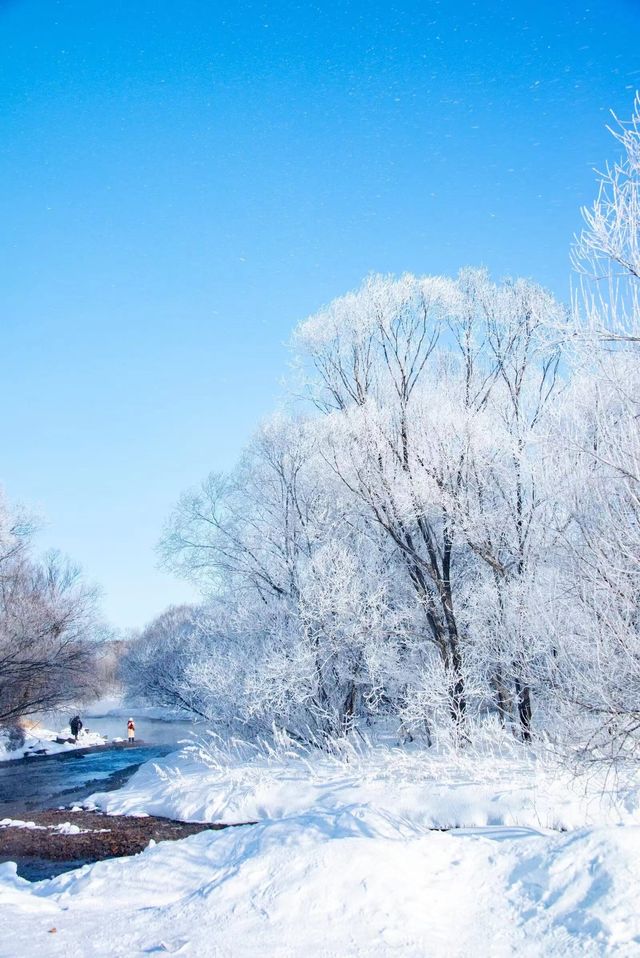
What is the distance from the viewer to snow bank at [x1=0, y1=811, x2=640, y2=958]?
5582 millimetres

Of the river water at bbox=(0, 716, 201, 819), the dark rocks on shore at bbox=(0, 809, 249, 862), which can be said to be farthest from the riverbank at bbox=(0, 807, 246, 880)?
the river water at bbox=(0, 716, 201, 819)

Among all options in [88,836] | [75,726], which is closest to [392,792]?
[88,836]

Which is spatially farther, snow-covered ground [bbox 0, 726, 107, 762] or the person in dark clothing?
the person in dark clothing

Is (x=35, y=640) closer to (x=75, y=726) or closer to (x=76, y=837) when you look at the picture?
(x=75, y=726)

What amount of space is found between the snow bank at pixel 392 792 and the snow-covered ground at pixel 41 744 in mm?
15393

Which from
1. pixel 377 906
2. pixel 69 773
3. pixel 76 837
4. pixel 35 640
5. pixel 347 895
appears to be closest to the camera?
pixel 377 906

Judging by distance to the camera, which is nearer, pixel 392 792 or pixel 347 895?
pixel 347 895

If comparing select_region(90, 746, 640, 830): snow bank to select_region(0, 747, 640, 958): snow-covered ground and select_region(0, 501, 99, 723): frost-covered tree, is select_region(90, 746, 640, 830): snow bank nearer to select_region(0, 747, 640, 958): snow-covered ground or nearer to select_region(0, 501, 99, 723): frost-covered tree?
select_region(0, 747, 640, 958): snow-covered ground

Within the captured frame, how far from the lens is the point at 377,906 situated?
6098 mm

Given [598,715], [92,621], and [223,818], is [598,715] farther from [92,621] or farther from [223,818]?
[92,621]

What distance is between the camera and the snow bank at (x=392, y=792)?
34.2ft

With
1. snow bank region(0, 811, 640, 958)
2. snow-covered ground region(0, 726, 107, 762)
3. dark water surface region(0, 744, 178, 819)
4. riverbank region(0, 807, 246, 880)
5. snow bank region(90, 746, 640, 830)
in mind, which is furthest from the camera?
snow-covered ground region(0, 726, 107, 762)

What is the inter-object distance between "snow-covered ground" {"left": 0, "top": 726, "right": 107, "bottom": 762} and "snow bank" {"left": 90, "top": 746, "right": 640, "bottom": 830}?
50.5 feet

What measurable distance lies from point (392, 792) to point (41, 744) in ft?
86.1
